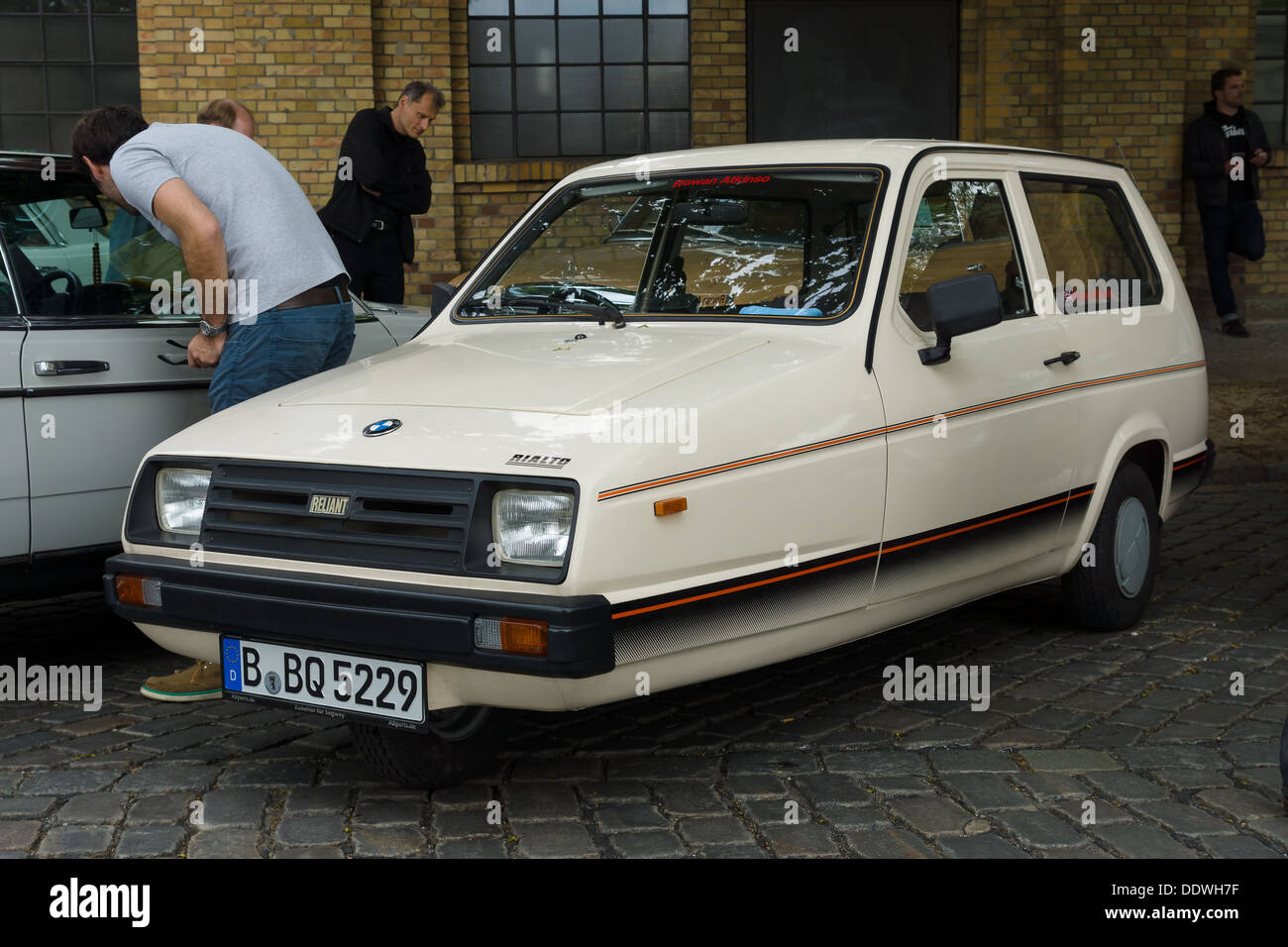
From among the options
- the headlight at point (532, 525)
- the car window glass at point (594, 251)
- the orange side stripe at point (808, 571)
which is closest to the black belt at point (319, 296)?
the car window glass at point (594, 251)

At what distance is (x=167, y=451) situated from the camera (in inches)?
159

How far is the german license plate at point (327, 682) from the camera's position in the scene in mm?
3557

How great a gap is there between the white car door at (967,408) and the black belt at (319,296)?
6.84ft

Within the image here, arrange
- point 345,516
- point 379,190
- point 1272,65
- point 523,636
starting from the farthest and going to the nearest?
point 1272,65 < point 379,190 < point 345,516 < point 523,636

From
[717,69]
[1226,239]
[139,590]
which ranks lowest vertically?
[139,590]

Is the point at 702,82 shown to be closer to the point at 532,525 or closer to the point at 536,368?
the point at 536,368

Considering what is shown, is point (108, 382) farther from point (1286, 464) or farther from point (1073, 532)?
point (1286, 464)

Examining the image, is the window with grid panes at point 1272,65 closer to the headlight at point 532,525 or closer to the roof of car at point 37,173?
the roof of car at point 37,173

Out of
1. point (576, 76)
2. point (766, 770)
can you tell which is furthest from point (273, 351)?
point (576, 76)

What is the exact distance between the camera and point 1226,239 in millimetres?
12047

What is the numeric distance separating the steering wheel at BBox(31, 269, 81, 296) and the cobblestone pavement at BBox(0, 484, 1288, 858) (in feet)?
4.72

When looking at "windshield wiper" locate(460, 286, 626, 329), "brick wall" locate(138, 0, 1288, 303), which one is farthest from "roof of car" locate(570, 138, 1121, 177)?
"brick wall" locate(138, 0, 1288, 303)

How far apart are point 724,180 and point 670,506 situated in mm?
1769

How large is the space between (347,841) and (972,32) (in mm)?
10554
